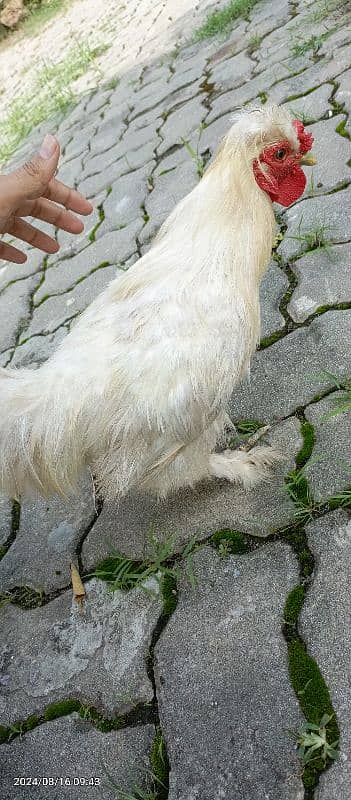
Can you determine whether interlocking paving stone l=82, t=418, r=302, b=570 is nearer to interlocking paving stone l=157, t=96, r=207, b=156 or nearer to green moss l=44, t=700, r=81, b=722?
green moss l=44, t=700, r=81, b=722

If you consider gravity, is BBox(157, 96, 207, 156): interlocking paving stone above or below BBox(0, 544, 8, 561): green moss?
above

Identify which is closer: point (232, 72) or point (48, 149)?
point (48, 149)

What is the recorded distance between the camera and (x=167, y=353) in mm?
1569

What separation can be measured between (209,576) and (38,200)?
1636 millimetres

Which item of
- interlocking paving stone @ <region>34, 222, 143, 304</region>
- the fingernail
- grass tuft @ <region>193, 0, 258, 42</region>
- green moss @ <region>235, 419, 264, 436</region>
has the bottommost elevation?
green moss @ <region>235, 419, 264, 436</region>

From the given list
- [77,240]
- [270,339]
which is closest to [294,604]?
[270,339]

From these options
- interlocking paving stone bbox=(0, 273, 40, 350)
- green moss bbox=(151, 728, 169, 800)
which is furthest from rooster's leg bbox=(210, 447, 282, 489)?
interlocking paving stone bbox=(0, 273, 40, 350)

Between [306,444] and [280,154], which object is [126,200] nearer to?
[280,154]

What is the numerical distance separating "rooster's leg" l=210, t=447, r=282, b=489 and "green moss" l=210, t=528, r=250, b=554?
0.63 ft

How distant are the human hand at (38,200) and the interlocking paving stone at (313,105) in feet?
5.50

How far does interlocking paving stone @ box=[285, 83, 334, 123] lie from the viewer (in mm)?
3355

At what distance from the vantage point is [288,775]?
132 centimetres

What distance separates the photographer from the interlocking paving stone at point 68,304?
3.26m

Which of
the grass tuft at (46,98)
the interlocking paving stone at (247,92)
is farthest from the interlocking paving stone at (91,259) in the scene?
the grass tuft at (46,98)
